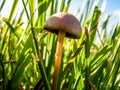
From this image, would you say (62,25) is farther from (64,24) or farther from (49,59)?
(49,59)

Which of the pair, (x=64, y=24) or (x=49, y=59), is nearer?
(x=64, y=24)

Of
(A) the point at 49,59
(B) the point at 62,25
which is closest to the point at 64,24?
(B) the point at 62,25

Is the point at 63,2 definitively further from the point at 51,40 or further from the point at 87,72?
the point at 87,72

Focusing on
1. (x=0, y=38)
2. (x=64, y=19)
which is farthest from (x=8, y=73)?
(x=64, y=19)

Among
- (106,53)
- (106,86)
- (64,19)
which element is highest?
(64,19)

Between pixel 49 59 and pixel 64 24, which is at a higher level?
pixel 64 24

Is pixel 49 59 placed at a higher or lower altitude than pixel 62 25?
lower

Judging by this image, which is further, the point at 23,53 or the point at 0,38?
the point at 0,38

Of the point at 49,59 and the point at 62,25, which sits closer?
the point at 62,25

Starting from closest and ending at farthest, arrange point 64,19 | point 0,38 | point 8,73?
point 64,19 < point 8,73 < point 0,38

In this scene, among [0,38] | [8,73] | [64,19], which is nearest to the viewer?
[64,19]

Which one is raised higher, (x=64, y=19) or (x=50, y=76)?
(x=64, y=19)
